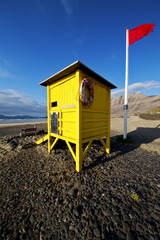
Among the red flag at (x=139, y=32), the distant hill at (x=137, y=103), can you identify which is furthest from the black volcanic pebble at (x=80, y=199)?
the distant hill at (x=137, y=103)

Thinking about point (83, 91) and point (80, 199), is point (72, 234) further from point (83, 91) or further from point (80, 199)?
point (83, 91)

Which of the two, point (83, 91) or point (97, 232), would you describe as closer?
point (97, 232)

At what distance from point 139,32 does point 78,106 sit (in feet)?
31.0

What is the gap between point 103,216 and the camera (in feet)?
7.50

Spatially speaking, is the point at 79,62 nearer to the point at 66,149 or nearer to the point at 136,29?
the point at 66,149

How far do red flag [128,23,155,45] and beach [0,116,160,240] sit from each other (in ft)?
32.0

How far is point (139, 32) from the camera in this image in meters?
7.78

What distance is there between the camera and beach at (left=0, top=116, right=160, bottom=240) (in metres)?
2.04

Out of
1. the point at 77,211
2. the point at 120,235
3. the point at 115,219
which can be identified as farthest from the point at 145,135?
the point at 77,211

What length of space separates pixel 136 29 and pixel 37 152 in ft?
41.7

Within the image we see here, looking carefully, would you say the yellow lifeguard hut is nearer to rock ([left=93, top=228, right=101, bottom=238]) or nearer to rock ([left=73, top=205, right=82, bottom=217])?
rock ([left=73, top=205, right=82, bottom=217])

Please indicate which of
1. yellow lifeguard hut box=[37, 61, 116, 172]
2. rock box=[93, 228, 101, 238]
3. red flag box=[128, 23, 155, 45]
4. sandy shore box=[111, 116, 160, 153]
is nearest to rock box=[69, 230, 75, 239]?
rock box=[93, 228, 101, 238]

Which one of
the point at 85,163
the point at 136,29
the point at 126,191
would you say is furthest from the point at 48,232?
the point at 136,29

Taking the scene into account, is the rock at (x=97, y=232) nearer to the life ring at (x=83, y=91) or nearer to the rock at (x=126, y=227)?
the rock at (x=126, y=227)
